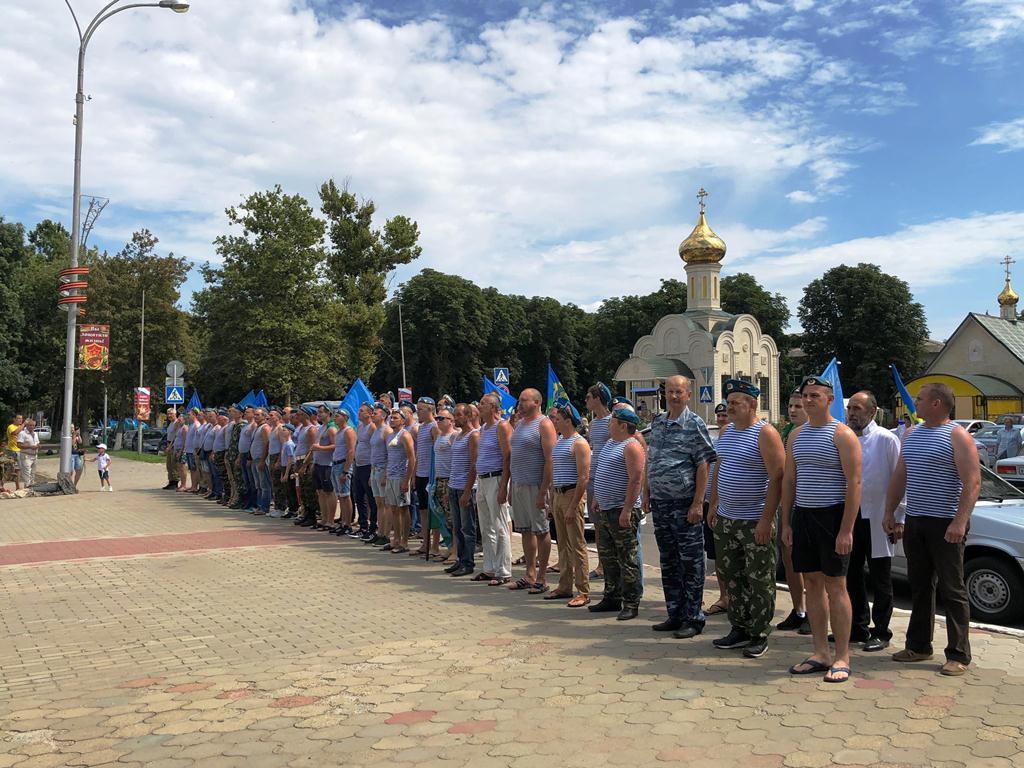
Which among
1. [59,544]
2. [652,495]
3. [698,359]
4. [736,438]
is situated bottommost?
[59,544]

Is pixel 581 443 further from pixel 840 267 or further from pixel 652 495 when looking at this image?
pixel 840 267

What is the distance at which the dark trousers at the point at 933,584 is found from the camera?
564cm

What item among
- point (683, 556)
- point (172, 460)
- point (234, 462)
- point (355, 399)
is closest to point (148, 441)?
point (172, 460)

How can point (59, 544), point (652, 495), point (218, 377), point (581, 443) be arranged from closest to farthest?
point (652, 495)
point (581, 443)
point (59, 544)
point (218, 377)

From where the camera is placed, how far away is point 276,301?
3750 cm

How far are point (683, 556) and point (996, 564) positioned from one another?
109 inches

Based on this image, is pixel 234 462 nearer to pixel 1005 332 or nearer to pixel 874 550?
pixel 874 550

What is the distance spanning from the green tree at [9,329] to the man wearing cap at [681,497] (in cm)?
3394

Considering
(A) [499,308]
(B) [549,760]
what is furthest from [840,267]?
(B) [549,760]

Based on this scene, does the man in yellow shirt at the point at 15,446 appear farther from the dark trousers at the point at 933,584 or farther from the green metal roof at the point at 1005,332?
the green metal roof at the point at 1005,332

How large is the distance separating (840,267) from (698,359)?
14.9 metres

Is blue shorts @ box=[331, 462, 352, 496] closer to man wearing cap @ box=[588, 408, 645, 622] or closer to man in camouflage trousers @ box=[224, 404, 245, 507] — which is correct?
man in camouflage trousers @ box=[224, 404, 245, 507]

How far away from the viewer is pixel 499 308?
72188mm

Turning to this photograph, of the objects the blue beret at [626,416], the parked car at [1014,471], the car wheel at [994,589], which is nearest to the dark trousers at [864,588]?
the car wheel at [994,589]
